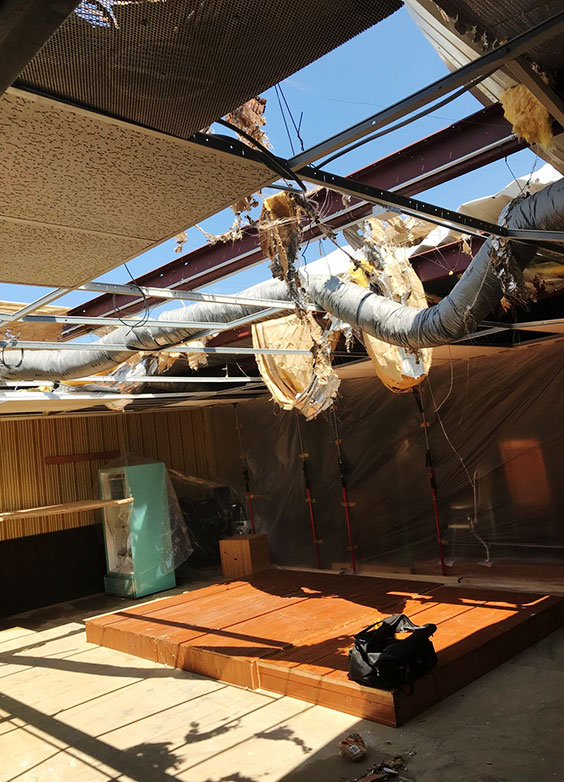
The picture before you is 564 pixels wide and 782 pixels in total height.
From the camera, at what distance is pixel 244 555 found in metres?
8.09

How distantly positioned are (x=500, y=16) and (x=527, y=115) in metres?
0.48

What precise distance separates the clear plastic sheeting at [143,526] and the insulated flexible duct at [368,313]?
4.14 metres

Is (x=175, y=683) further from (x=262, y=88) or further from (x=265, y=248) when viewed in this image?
(x=262, y=88)

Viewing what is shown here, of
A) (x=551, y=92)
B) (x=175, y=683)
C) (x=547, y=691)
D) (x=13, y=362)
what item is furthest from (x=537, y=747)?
(x=13, y=362)

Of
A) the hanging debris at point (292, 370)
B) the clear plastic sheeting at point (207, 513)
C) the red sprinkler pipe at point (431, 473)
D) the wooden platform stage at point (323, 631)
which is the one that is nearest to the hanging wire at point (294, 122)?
the hanging debris at point (292, 370)

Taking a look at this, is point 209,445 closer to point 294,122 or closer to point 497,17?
point 294,122

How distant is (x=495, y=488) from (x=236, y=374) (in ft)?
11.5

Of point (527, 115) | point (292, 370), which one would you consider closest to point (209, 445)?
point (292, 370)

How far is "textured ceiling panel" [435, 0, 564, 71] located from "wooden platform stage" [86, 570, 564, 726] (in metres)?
3.37

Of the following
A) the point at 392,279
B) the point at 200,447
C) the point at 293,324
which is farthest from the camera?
the point at 200,447

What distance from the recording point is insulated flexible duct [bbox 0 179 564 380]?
8.02ft

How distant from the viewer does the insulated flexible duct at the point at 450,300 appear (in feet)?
7.68

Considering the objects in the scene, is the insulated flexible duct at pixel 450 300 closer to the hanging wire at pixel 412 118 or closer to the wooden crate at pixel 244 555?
the hanging wire at pixel 412 118

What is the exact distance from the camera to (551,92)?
176 cm
